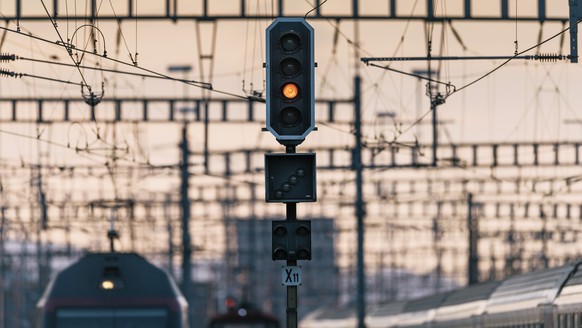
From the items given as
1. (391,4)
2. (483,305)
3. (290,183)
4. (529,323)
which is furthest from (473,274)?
(290,183)

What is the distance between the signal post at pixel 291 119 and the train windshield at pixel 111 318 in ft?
24.1

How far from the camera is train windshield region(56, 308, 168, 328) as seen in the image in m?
28.5

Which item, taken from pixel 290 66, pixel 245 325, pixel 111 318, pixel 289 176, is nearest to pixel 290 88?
pixel 290 66

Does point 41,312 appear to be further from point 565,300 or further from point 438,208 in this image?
point 438,208

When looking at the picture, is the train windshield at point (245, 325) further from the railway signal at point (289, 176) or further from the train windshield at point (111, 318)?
the railway signal at point (289, 176)

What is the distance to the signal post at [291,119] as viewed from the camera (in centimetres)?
2098

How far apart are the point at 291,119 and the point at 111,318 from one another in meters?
8.39

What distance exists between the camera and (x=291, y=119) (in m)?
21.0

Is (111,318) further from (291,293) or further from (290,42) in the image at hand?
(290,42)

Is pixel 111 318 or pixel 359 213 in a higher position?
pixel 359 213

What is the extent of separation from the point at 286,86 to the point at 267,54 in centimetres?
40

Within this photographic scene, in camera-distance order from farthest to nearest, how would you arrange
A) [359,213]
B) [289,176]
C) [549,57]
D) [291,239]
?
1. [359,213]
2. [549,57]
3. [291,239]
4. [289,176]

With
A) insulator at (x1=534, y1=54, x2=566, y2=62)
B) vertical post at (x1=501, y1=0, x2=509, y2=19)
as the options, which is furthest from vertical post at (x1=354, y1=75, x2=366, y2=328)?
insulator at (x1=534, y1=54, x2=566, y2=62)

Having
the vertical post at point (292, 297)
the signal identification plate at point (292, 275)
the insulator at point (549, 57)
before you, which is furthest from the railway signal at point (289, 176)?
the insulator at point (549, 57)
